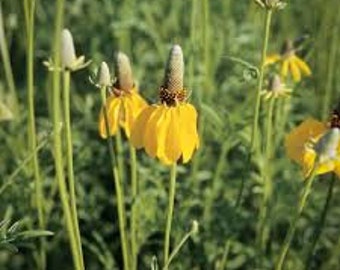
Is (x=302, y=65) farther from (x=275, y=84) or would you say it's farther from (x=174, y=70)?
(x=174, y=70)

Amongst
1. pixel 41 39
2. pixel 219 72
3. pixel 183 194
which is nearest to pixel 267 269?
pixel 183 194

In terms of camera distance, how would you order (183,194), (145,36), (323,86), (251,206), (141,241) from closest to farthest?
(141,241) < (183,194) < (251,206) < (323,86) < (145,36)

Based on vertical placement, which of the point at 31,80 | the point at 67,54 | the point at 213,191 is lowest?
the point at 213,191

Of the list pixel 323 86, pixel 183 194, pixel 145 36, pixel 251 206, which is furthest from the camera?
pixel 145 36

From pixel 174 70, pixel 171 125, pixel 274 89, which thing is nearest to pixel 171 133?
pixel 171 125

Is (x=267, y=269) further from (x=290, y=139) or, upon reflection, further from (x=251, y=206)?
(x=290, y=139)

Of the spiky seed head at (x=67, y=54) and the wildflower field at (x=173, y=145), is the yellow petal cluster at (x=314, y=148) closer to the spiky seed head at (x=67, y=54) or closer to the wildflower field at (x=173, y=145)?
the wildflower field at (x=173, y=145)

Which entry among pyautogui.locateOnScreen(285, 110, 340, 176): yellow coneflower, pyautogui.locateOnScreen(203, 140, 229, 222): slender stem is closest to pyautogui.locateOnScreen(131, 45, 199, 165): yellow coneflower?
pyautogui.locateOnScreen(285, 110, 340, 176): yellow coneflower

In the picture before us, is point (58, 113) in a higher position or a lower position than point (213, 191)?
higher
